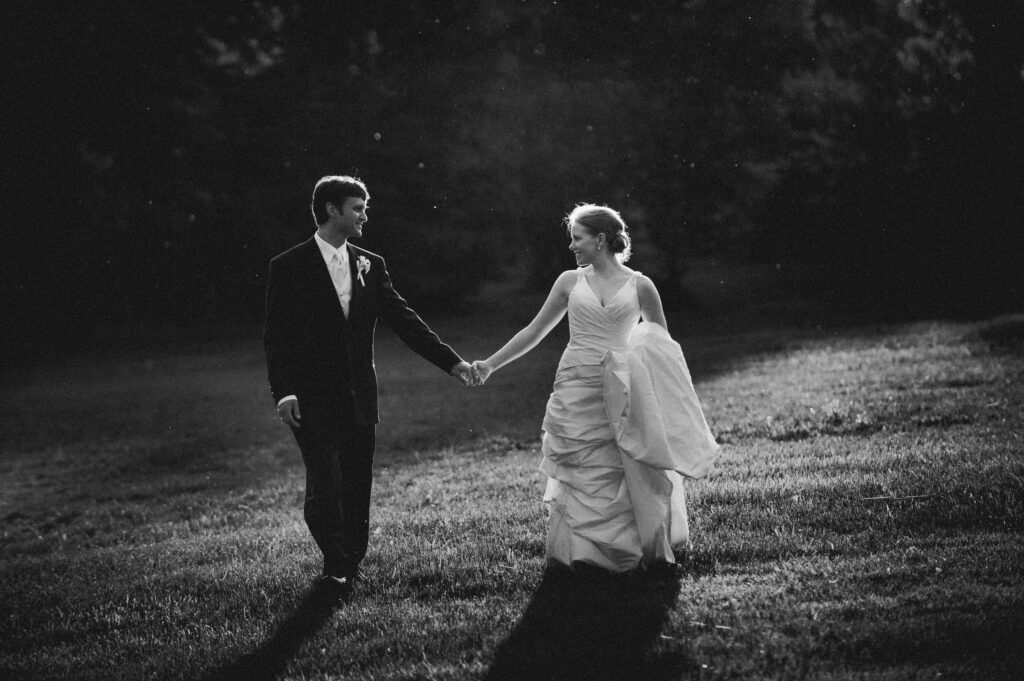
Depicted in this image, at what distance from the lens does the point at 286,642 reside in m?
4.95

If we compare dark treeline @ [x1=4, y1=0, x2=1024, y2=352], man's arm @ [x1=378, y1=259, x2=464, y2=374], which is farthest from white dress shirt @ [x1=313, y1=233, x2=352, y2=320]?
dark treeline @ [x1=4, y1=0, x2=1024, y2=352]

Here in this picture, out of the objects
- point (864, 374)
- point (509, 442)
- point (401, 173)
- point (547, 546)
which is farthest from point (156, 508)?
point (401, 173)

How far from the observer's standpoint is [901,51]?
86.6 feet

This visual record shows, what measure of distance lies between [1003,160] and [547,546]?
2325 centimetres

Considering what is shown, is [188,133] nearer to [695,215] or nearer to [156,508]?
[695,215]

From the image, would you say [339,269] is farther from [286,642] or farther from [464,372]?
[286,642]

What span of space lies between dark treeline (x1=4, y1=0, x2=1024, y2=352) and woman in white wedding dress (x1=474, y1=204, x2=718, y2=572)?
2117cm

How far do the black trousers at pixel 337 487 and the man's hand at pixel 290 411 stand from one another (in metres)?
0.08

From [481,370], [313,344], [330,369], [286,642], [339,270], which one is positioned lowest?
[286,642]

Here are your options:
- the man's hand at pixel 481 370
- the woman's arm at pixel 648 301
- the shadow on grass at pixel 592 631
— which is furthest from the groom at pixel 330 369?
the woman's arm at pixel 648 301

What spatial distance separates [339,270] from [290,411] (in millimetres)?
975

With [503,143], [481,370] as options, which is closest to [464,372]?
[481,370]

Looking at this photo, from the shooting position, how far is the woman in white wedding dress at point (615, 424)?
5.50 meters

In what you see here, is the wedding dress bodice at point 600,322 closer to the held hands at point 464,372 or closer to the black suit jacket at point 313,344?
the held hands at point 464,372
